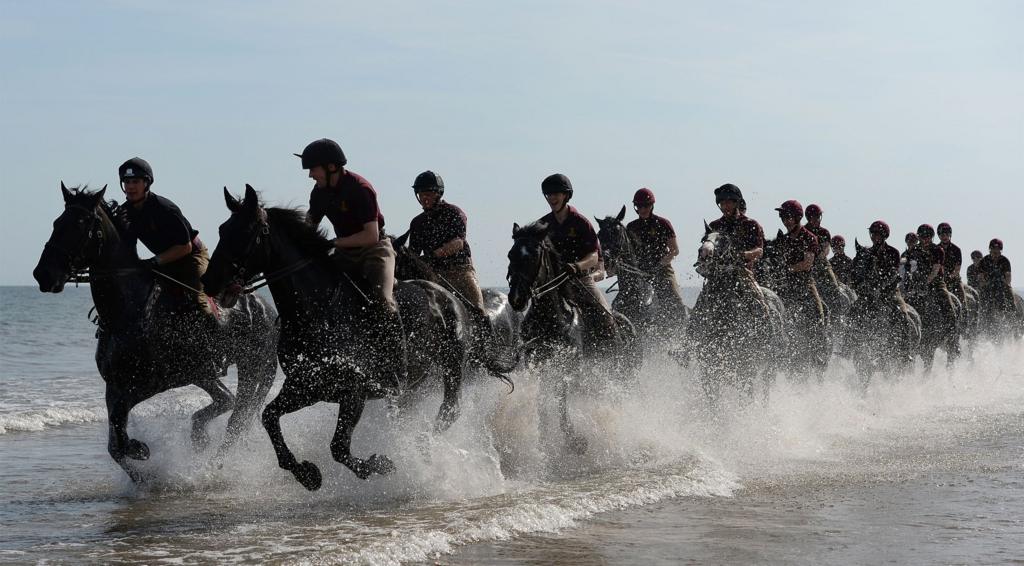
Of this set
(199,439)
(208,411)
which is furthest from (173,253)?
(199,439)

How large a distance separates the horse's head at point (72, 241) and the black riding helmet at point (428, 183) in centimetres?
324

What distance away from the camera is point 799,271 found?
16.9 m

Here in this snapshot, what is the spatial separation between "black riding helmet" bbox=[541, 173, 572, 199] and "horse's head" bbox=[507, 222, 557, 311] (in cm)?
96

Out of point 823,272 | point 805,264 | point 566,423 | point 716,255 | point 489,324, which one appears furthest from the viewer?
point 823,272

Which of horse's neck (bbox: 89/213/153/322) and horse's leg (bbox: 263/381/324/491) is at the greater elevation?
horse's neck (bbox: 89/213/153/322)

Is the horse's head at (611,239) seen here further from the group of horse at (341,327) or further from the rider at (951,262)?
the rider at (951,262)

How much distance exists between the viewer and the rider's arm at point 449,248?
11914 millimetres

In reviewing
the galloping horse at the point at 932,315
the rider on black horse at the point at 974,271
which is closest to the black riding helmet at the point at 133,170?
the galloping horse at the point at 932,315

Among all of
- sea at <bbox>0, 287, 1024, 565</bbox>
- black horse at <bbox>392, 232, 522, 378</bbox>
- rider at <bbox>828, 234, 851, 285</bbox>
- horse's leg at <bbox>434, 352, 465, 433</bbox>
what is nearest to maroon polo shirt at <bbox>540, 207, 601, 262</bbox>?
black horse at <bbox>392, 232, 522, 378</bbox>

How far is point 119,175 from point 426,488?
151 inches

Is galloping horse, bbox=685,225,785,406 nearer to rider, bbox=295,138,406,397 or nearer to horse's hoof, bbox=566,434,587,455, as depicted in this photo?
horse's hoof, bbox=566,434,587,455

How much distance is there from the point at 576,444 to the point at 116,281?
15.0 ft

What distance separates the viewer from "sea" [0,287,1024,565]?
820cm

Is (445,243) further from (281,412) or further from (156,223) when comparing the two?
(281,412)
